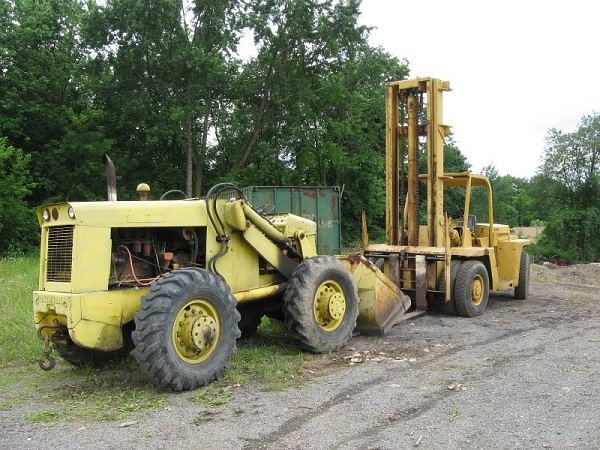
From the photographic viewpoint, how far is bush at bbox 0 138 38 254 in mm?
21484

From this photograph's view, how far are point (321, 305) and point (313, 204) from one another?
12978mm

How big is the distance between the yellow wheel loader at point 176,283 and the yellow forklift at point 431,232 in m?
2.69

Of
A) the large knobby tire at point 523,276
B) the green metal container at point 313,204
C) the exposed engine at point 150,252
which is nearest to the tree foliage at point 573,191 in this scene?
the green metal container at point 313,204

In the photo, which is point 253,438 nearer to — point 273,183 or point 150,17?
point 150,17

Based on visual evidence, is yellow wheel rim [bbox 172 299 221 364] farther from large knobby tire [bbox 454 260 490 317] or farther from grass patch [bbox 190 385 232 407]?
large knobby tire [bbox 454 260 490 317]

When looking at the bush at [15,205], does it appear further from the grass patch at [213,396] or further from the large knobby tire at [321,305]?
the grass patch at [213,396]

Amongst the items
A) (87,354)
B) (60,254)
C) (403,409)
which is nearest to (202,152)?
(87,354)

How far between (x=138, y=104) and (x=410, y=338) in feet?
58.6

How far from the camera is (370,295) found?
27.0 ft

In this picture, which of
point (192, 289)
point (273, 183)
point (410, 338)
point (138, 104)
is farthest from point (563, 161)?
point (192, 289)

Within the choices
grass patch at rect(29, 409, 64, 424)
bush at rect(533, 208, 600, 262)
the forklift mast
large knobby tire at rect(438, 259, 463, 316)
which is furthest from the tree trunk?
grass patch at rect(29, 409, 64, 424)

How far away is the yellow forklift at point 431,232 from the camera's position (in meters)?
9.95

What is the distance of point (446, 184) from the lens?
11.3 metres

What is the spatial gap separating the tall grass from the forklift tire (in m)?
2.49
